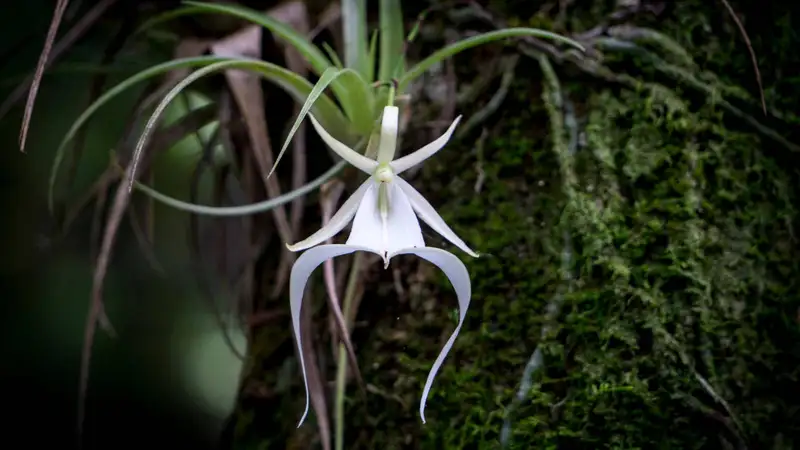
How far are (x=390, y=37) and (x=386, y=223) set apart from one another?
34 cm

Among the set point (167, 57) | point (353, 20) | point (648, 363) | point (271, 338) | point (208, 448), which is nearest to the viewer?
point (648, 363)

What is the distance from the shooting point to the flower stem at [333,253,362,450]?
2.34 ft

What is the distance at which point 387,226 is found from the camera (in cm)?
51

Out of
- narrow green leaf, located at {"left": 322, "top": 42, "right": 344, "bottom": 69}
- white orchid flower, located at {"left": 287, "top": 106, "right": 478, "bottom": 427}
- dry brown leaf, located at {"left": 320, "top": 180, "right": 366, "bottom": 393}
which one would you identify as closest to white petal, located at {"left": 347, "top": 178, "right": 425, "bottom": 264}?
white orchid flower, located at {"left": 287, "top": 106, "right": 478, "bottom": 427}

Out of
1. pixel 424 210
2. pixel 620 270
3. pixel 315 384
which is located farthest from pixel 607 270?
pixel 315 384

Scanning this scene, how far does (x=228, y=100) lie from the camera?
868 mm

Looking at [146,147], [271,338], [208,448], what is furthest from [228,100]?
[208,448]

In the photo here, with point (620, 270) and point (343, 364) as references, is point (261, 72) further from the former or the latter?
point (620, 270)

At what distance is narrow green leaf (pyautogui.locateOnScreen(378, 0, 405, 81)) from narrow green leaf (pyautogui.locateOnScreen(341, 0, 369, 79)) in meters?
0.02

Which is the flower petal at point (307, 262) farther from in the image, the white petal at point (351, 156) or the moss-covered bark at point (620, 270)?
the moss-covered bark at point (620, 270)

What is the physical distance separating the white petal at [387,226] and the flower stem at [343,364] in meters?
0.24

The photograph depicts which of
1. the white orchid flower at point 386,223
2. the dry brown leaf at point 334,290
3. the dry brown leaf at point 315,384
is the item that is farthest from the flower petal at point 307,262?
the dry brown leaf at point 315,384

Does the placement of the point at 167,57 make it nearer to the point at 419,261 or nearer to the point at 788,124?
the point at 419,261

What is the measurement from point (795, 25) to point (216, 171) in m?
0.88
